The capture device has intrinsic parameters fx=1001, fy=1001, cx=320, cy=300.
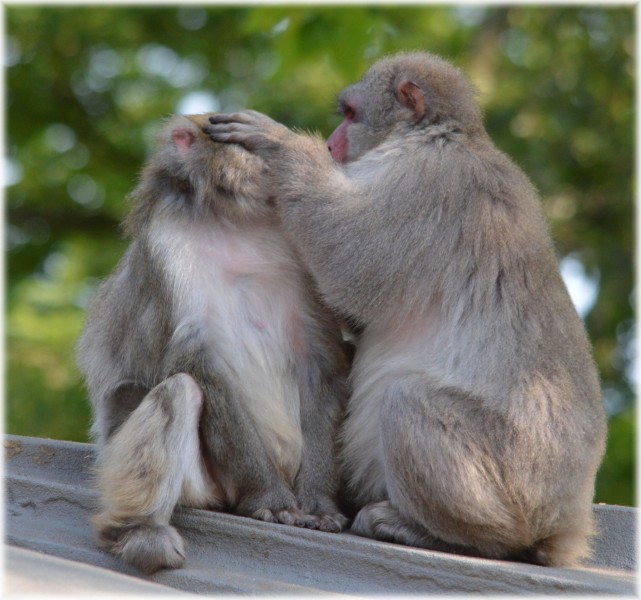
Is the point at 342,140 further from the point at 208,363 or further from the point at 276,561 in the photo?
the point at 276,561

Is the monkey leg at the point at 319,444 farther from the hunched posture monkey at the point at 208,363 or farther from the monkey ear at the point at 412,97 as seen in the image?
the monkey ear at the point at 412,97

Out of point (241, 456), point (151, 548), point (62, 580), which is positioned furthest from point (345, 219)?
point (62, 580)

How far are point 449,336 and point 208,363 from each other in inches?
39.7

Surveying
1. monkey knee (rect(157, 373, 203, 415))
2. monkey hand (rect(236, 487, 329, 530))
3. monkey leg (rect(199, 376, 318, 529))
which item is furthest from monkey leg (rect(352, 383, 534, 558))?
monkey knee (rect(157, 373, 203, 415))

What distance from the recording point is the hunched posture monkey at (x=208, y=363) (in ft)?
12.9

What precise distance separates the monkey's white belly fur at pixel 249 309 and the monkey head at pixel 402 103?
676 mm

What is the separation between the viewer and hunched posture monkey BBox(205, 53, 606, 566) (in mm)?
3961

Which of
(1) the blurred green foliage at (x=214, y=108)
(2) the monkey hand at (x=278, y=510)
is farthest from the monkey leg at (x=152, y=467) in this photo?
(1) the blurred green foliage at (x=214, y=108)

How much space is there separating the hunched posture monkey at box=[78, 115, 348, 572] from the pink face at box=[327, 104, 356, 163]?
516mm

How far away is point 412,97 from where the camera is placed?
4.69 meters

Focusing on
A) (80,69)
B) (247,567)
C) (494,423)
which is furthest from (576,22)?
(247,567)

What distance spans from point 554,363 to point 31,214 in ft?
34.0

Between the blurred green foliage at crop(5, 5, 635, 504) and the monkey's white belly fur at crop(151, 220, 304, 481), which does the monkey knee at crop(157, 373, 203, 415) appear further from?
the blurred green foliage at crop(5, 5, 635, 504)

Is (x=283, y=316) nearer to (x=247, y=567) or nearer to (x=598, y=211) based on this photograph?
(x=247, y=567)
